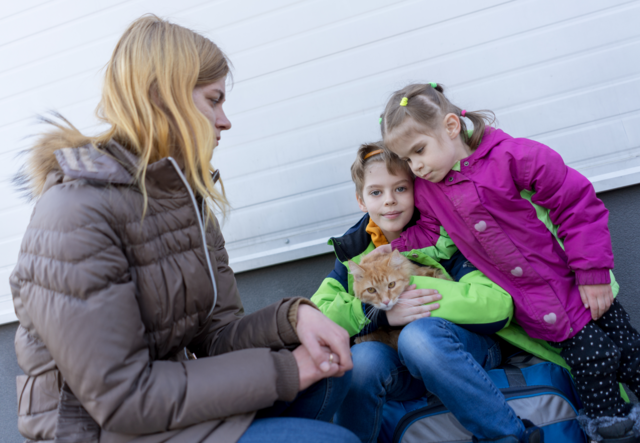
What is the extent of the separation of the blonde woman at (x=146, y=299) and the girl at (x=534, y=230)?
37.5 inches

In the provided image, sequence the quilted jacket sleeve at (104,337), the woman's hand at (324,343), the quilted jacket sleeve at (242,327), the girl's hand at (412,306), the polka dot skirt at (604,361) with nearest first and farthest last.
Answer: the quilted jacket sleeve at (104,337) → the woman's hand at (324,343) → the quilted jacket sleeve at (242,327) → the polka dot skirt at (604,361) → the girl's hand at (412,306)

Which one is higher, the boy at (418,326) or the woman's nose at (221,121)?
the woman's nose at (221,121)

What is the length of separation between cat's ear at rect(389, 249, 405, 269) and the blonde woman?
0.77m

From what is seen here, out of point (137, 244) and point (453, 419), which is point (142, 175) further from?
point (453, 419)

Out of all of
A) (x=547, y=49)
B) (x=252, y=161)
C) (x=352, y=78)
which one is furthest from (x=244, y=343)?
(x=547, y=49)

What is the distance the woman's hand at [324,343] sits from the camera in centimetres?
136

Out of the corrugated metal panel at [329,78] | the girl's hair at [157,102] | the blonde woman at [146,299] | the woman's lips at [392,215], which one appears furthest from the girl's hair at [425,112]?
the girl's hair at [157,102]

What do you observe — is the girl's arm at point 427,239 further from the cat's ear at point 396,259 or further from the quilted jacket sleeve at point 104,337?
the quilted jacket sleeve at point 104,337

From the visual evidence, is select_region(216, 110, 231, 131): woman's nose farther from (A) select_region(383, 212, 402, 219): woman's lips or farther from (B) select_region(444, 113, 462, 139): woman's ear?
(B) select_region(444, 113, 462, 139): woman's ear

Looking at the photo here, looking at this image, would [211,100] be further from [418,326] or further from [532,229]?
[532,229]

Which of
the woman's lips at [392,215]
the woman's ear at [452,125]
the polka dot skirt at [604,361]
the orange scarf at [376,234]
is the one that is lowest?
the polka dot skirt at [604,361]

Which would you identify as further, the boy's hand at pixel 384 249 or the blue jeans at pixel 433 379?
the boy's hand at pixel 384 249

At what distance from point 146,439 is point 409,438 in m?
1.20

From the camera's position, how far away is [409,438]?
1896 millimetres
